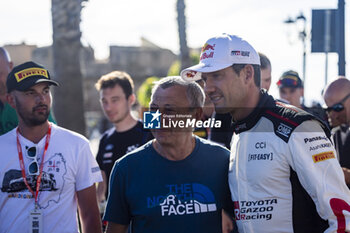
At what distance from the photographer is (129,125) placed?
5.00m

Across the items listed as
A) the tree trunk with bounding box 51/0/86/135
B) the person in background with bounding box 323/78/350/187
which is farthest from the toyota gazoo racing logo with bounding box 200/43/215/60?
the tree trunk with bounding box 51/0/86/135

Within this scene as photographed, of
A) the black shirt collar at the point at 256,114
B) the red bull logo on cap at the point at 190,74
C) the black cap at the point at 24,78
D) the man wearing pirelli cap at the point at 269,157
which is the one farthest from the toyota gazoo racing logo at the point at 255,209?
the black cap at the point at 24,78

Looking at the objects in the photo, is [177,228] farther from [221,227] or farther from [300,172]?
[300,172]

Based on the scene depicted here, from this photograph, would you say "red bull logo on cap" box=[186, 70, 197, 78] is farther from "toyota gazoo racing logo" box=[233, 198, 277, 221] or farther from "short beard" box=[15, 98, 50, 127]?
"short beard" box=[15, 98, 50, 127]

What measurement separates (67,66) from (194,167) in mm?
4378

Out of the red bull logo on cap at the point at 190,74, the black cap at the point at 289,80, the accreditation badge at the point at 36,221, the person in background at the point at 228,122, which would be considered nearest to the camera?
the red bull logo on cap at the point at 190,74

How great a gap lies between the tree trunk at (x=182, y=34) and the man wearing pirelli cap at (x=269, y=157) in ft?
30.7

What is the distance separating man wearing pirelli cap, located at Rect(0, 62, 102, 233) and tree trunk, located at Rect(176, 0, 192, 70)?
8.75 metres

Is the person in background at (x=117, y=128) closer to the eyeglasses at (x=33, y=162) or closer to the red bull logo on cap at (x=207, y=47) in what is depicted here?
the eyeglasses at (x=33, y=162)

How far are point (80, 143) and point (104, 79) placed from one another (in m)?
1.87

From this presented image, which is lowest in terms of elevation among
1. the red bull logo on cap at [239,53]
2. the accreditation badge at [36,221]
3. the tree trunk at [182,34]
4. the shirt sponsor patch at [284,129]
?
the accreditation badge at [36,221]

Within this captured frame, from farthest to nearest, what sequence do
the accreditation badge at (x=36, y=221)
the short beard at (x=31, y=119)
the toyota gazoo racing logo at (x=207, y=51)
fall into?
the short beard at (x=31, y=119) < the accreditation badge at (x=36, y=221) < the toyota gazoo racing logo at (x=207, y=51)

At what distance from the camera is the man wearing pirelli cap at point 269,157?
2254 millimetres

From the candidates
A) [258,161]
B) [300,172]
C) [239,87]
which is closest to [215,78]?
[239,87]
